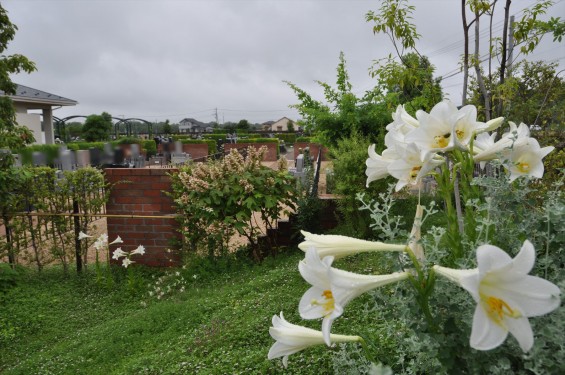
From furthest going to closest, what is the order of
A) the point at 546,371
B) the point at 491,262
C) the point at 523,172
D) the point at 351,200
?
the point at 351,200 → the point at 523,172 → the point at 546,371 → the point at 491,262

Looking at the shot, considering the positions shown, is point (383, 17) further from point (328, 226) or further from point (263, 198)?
point (328, 226)

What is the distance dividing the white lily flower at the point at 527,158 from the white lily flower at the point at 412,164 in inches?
8.9

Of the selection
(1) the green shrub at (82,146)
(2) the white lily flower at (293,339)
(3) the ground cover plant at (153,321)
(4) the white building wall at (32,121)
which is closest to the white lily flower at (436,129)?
(2) the white lily flower at (293,339)

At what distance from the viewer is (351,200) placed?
545 cm

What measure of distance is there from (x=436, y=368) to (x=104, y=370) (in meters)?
2.84

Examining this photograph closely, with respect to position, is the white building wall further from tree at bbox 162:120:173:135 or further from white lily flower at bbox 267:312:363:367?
tree at bbox 162:120:173:135

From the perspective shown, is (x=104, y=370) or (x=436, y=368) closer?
(x=436, y=368)

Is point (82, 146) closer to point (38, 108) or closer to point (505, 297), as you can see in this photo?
point (38, 108)

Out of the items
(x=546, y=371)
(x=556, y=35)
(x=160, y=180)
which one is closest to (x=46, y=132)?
(x=160, y=180)

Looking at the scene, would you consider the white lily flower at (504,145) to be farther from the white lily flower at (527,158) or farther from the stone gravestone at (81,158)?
the stone gravestone at (81,158)

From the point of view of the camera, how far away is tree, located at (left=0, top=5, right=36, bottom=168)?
5809mm

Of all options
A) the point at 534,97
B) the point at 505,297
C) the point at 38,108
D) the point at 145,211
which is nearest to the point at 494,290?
the point at 505,297

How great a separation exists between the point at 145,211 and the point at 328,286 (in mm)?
5628

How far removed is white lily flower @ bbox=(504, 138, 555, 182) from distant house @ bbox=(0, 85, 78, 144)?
72.8ft
